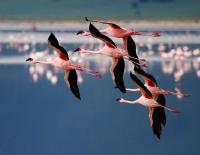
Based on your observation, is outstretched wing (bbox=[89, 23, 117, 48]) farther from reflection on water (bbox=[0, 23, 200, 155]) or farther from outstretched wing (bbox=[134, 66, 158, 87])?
reflection on water (bbox=[0, 23, 200, 155])

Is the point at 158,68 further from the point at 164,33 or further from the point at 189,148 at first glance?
the point at 164,33

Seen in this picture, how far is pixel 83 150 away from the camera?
13.8m

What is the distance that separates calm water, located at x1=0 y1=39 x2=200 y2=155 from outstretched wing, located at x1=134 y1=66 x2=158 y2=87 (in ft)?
19.7

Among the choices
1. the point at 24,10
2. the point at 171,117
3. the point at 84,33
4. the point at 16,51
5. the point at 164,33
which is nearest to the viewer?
the point at 84,33

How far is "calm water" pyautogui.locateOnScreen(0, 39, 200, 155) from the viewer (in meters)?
13.9

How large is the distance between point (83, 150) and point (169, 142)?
1430 mm

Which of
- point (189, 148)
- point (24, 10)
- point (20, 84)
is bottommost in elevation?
point (189, 148)

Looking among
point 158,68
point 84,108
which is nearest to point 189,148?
point 84,108

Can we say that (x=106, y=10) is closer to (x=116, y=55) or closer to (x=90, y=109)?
(x=90, y=109)

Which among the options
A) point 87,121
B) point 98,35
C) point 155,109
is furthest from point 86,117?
point 98,35

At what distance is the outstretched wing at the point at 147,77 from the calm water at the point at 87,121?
602 cm

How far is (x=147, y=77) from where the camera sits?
279 inches

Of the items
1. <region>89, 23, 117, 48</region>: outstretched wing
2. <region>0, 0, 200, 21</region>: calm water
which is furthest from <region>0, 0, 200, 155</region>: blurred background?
<region>0, 0, 200, 21</region>: calm water

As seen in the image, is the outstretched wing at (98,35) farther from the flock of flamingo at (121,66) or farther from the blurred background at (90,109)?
the blurred background at (90,109)
